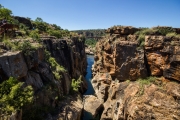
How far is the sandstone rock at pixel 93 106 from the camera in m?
23.0

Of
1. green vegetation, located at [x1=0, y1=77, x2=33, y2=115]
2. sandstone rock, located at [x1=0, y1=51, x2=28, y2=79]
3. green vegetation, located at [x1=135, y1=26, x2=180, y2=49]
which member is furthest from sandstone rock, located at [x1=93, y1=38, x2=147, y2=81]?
green vegetation, located at [x1=0, y1=77, x2=33, y2=115]

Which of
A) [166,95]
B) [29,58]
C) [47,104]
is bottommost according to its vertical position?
[47,104]

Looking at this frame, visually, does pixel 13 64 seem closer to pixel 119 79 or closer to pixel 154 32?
pixel 119 79

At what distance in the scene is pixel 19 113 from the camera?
10.9 metres

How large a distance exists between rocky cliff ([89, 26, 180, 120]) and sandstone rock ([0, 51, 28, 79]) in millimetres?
11568

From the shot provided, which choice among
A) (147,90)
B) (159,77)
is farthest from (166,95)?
(159,77)

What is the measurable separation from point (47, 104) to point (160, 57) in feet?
46.5

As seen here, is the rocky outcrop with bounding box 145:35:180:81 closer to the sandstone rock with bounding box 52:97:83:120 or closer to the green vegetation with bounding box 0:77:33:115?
the sandstone rock with bounding box 52:97:83:120

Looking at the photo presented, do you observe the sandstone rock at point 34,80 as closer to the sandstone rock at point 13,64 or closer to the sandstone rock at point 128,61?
the sandstone rock at point 13,64

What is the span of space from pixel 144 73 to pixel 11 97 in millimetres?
15169

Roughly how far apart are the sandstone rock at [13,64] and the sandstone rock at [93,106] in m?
→ 13.4

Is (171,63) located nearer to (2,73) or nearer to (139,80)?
(139,80)

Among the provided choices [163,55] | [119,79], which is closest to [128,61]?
[119,79]

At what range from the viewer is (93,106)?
23906 millimetres
